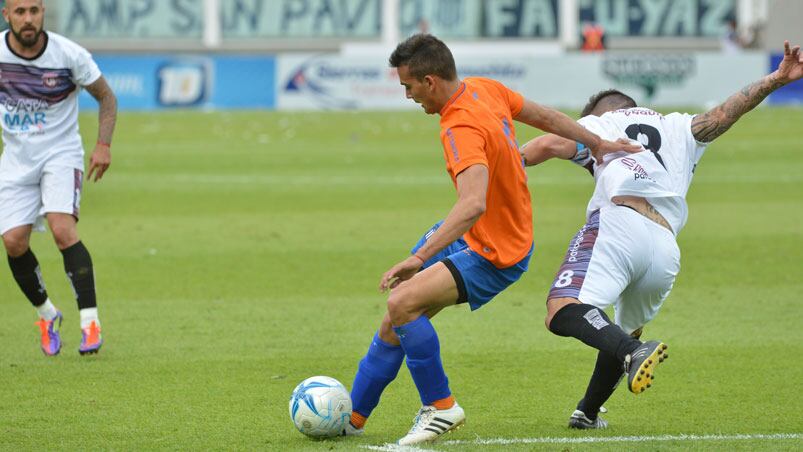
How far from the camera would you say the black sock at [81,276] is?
8.46 metres

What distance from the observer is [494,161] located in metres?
5.96

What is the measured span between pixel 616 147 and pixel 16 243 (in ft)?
13.5

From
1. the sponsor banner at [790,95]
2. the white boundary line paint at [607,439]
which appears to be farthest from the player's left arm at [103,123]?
the sponsor banner at [790,95]

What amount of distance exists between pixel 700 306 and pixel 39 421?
17.8 feet

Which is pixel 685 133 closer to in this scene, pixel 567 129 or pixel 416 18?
pixel 567 129

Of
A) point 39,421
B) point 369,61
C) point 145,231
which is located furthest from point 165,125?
point 39,421

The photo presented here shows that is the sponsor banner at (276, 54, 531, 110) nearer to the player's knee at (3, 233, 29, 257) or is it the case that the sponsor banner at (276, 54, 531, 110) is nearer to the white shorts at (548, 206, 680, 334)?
the player's knee at (3, 233, 29, 257)

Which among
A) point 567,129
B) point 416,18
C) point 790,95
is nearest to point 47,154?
point 567,129

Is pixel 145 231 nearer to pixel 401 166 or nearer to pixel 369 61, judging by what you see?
pixel 401 166

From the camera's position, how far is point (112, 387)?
7.50 m

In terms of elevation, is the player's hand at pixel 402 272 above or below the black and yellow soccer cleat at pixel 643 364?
above

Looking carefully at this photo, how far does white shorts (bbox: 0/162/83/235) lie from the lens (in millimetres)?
8438

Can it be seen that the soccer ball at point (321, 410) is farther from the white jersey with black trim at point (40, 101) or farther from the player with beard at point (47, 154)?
the white jersey with black trim at point (40, 101)

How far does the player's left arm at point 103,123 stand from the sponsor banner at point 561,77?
24.1 metres
